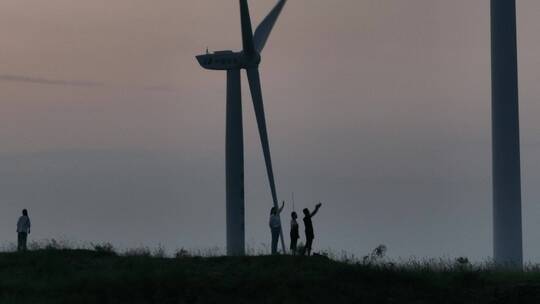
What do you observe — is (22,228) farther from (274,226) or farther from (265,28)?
(265,28)

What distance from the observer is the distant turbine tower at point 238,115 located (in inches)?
2926

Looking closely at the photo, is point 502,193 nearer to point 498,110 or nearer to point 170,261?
point 498,110

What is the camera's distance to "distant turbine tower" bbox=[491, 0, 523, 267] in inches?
2515

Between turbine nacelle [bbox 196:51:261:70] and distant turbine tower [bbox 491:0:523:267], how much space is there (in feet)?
55.4

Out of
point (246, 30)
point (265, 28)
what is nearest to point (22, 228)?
point (246, 30)

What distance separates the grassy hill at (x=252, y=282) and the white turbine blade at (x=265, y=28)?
25.1 metres

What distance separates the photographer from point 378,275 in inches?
2104

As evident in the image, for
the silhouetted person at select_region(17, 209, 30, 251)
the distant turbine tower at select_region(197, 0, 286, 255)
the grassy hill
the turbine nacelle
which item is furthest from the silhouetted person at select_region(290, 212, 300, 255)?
the turbine nacelle

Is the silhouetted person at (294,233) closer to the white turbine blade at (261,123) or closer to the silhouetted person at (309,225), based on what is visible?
the silhouetted person at (309,225)

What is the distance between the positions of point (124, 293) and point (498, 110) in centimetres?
2127

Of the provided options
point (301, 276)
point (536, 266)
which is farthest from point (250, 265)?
point (536, 266)

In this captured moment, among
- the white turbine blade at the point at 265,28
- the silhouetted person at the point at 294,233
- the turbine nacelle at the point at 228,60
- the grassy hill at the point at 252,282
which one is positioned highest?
the white turbine blade at the point at 265,28

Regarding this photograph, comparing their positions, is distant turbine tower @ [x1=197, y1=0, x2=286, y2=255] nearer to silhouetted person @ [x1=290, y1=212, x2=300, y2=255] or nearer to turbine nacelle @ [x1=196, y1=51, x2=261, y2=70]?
turbine nacelle @ [x1=196, y1=51, x2=261, y2=70]

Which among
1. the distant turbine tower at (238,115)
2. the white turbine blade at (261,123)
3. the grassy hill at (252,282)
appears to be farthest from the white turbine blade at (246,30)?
the grassy hill at (252,282)
